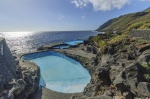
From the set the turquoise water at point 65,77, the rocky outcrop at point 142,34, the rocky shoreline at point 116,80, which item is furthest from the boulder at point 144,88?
the turquoise water at point 65,77

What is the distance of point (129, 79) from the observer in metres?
16.1

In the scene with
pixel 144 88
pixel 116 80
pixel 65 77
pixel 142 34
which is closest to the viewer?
pixel 144 88

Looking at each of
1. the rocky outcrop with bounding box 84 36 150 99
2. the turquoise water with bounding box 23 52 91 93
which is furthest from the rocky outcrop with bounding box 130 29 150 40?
the turquoise water with bounding box 23 52 91 93

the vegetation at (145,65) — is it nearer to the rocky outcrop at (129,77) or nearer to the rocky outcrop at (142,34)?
the rocky outcrop at (129,77)

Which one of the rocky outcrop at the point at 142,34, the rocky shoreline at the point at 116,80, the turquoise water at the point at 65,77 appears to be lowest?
the turquoise water at the point at 65,77

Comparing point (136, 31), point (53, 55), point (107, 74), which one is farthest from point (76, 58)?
point (107, 74)

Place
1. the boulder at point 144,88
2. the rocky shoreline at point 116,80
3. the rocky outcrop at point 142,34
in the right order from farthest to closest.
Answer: the rocky outcrop at point 142,34
the rocky shoreline at point 116,80
the boulder at point 144,88

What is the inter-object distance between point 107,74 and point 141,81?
764 centimetres

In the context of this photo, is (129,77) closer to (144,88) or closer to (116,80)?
(116,80)

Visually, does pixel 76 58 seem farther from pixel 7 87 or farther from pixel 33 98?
pixel 7 87

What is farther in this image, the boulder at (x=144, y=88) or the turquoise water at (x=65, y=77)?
the turquoise water at (x=65, y=77)

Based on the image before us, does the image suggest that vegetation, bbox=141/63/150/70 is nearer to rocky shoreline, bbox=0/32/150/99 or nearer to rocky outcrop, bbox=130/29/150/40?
rocky shoreline, bbox=0/32/150/99

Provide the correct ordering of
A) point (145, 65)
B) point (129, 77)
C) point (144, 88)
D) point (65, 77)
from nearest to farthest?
point (144, 88) → point (129, 77) → point (145, 65) → point (65, 77)

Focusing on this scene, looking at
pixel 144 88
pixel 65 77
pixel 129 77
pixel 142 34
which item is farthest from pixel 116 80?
pixel 65 77
